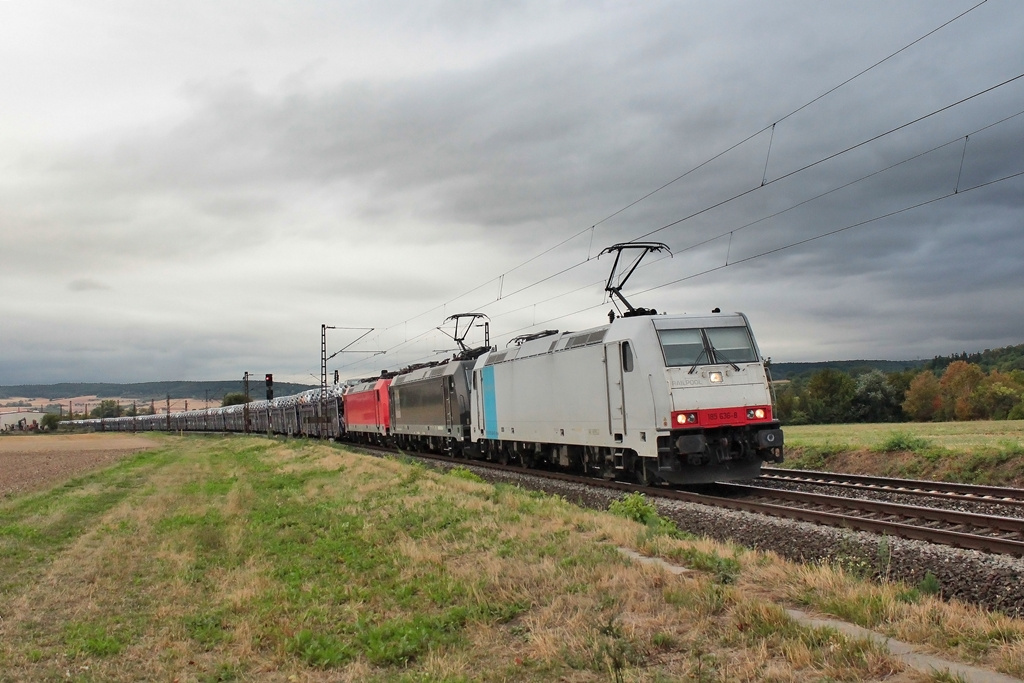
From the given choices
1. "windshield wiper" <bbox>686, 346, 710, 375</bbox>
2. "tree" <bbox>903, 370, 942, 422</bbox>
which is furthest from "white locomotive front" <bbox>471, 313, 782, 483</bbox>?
"tree" <bbox>903, 370, 942, 422</bbox>

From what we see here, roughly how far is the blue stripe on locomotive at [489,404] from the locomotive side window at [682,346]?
1101 centimetres

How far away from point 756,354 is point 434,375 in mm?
19499

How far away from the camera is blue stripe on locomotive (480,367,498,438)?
26859 millimetres

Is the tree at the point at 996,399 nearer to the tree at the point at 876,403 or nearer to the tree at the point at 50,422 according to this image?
the tree at the point at 876,403

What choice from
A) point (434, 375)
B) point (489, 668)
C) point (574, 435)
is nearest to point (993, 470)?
point (574, 435)

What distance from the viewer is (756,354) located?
1678 cm

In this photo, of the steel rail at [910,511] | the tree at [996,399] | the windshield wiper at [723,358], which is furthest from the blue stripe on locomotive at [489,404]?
the tree at [996,399]

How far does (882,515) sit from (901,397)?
63.9 metres

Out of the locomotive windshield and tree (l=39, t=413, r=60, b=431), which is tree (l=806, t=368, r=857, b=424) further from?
tree (l=39, t=413, r=60, b=431)

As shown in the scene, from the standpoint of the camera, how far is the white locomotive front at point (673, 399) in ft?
52.1

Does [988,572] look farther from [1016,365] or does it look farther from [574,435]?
[1016,365]

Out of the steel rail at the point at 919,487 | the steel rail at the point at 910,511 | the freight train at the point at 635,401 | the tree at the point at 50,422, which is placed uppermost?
the tree at the point at 50,422

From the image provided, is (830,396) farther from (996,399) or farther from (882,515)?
(882,515)

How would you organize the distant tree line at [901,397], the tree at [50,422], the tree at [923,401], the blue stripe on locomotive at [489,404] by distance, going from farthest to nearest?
1. the tree at [50,422]
2. the tree at [923,401]
3. the distant tree line at [901,397]
4. the blue stripe on locomotive at [489,404]
